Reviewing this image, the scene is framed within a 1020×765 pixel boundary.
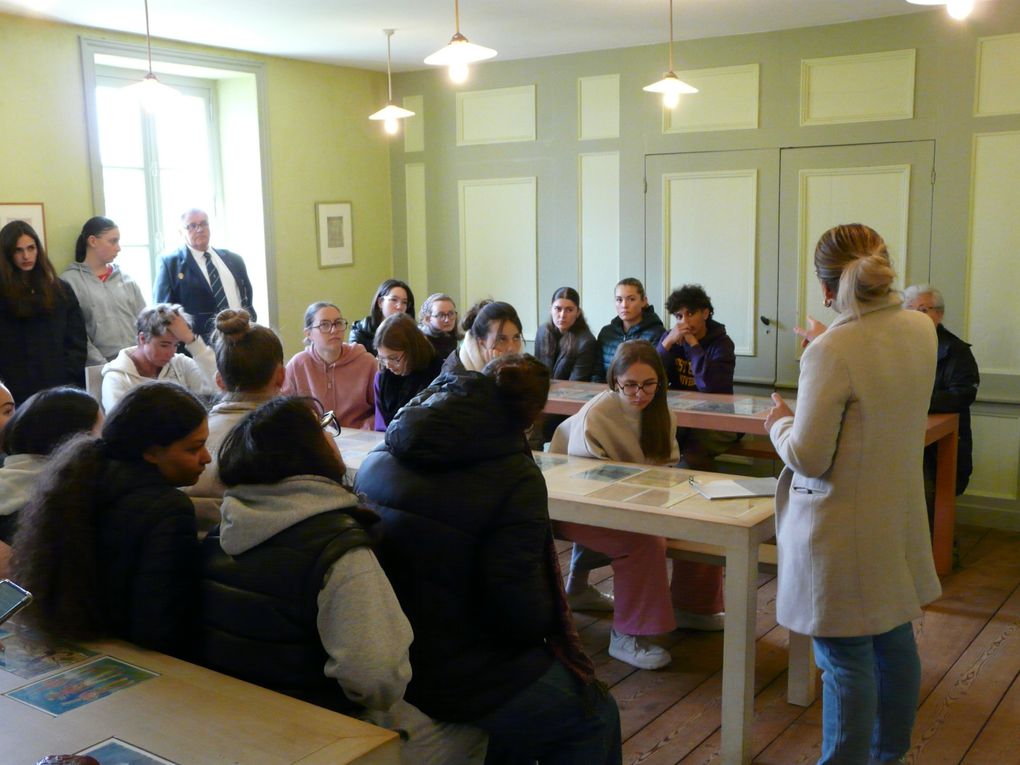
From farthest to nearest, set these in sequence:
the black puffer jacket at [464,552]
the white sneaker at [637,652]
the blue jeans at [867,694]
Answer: the white sneaker at [637,652]
the blue jeans at [867,694]
the black puffer jacket at [464,552]

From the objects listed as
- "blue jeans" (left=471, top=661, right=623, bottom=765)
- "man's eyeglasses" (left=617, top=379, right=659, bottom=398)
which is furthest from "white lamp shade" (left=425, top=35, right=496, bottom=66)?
"blue jeans" (left=471, top=661, right=623, bottom=765)

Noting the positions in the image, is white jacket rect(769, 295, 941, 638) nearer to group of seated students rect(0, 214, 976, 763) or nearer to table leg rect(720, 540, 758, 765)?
table leg rect(720, 540, 758, 765)

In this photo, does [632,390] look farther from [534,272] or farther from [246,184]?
[246,184]

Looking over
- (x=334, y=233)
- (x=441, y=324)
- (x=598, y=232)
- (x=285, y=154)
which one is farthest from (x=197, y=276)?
(x=598, y=232)

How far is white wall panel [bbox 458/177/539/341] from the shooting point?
665 centimetres

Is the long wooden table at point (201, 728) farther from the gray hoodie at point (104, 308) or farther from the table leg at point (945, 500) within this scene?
the gray hoodie at point (104, 308)

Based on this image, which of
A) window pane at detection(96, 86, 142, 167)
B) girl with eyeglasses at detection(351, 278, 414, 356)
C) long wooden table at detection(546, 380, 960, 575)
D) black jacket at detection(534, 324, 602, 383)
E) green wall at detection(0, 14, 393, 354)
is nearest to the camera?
long wooden table at detection(546, 380, 960, 575)

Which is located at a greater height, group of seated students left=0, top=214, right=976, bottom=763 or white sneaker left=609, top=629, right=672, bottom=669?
group of seated students left=0, top=214, right=976, bottom=763

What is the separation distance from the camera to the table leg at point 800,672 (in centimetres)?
317

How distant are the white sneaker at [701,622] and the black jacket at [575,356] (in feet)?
6.36

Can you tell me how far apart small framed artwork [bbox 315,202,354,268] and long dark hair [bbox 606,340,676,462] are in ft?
12.0

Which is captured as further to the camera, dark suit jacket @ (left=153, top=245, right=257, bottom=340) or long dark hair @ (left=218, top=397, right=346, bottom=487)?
dark suit jacket @ (left=153, top=245, right=257, bottom=340)

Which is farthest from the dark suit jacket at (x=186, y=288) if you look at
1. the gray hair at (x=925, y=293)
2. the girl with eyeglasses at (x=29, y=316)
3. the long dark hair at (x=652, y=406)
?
the gray hair at (x=925, y=293)

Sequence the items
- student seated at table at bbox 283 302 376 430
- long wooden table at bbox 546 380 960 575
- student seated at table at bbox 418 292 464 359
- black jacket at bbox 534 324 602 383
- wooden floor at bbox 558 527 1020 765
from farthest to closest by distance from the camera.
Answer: black jacket at bbox 534 324 602 383
student seated at table at bbox 418 292 464 359
student seated at table at bbox 283 302 376 430
long wooden table at bbox 546 380 960 575
wooden floor at bbox 558 527 1020 765
